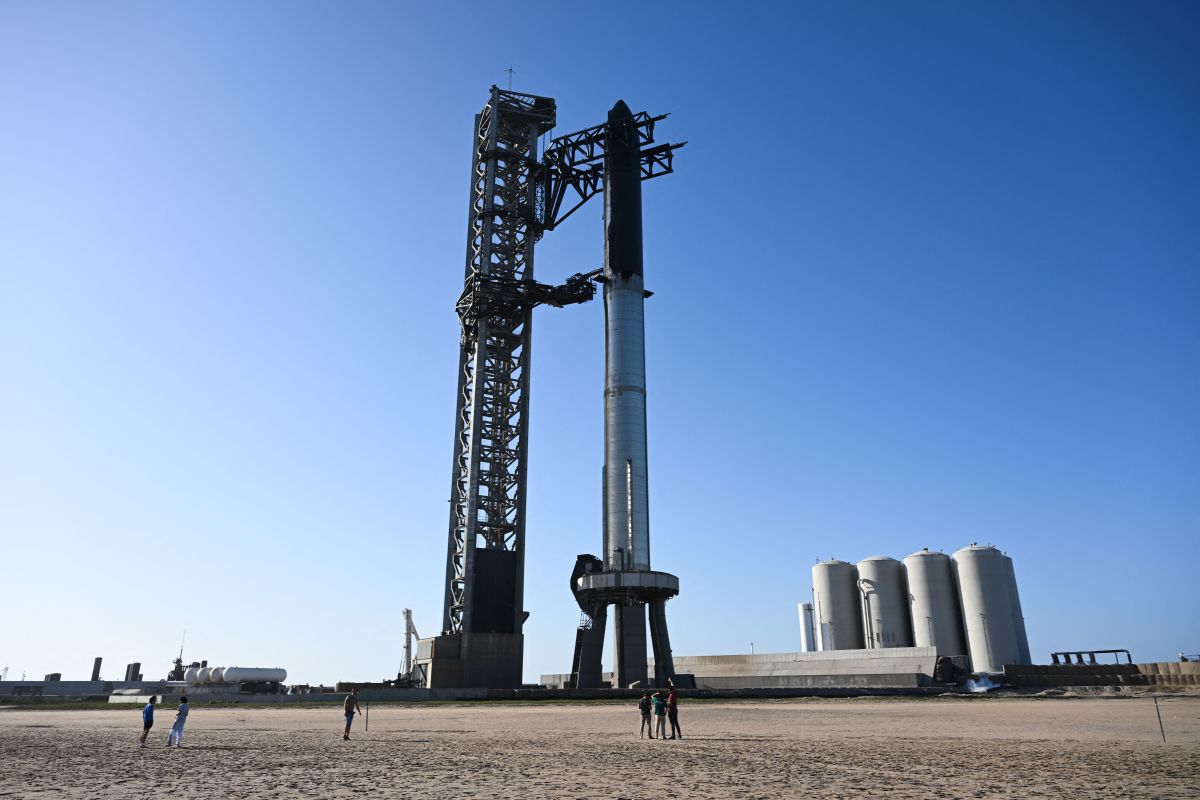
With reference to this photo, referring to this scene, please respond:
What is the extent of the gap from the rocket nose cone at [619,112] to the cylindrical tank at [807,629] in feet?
188

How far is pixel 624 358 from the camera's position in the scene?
195ft

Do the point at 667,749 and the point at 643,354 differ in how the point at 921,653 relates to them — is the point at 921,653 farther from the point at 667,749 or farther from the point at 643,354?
the point at 667,749

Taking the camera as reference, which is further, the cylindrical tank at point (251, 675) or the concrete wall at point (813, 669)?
the cylindrical tank at point (251, 675)

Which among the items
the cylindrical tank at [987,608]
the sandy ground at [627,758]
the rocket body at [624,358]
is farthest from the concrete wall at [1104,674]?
the rocket body at [624,358]

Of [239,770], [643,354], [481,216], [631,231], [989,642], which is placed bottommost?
[239,770]

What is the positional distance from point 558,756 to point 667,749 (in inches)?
137

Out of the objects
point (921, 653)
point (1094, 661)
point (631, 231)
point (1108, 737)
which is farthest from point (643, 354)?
point (1094, 661)

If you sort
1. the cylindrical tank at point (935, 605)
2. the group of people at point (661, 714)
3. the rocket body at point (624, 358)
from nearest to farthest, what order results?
the group of people at point (661, 714), the rocket body at point (624, 358), the cylindrical tank at point (935, 605)

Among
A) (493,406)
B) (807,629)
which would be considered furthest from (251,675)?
(807,629)

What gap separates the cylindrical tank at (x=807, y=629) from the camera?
9125 cm

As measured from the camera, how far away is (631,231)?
63.3 meters

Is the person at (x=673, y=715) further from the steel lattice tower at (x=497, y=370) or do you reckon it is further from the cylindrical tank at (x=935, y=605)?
the cylindrical tank at (x=935, y=605)

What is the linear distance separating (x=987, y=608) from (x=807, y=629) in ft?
71.3

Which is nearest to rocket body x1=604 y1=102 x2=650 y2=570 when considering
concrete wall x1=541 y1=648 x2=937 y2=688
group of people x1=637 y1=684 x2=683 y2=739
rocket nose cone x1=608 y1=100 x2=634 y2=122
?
rocket nose cone x1=608 y1=100 x2=634 y2=122
